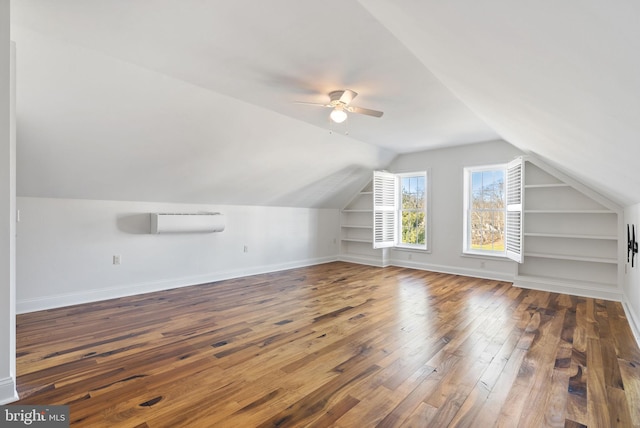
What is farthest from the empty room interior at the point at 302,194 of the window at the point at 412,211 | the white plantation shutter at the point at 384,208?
the white plantation shutter at the point at 384,208

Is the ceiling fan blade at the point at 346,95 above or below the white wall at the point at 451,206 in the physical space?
above

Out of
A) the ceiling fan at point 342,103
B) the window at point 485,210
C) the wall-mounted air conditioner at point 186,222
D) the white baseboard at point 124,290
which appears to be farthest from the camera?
the window at point 485,210

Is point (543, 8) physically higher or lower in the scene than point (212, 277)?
higher

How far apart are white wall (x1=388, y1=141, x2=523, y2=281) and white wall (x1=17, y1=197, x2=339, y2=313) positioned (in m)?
3.28

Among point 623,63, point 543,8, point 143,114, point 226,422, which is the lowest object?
point 226,422

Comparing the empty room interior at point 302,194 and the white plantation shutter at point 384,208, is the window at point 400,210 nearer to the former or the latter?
the white plantation shutter at point 384,208

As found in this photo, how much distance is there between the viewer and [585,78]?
1168mm

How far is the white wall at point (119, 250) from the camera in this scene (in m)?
3.72

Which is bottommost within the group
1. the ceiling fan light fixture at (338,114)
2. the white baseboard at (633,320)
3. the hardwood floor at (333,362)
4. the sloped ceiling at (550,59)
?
the hardwood floor at (333,362)

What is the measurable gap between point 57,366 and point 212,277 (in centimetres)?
295

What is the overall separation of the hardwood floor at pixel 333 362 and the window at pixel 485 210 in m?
1.65
